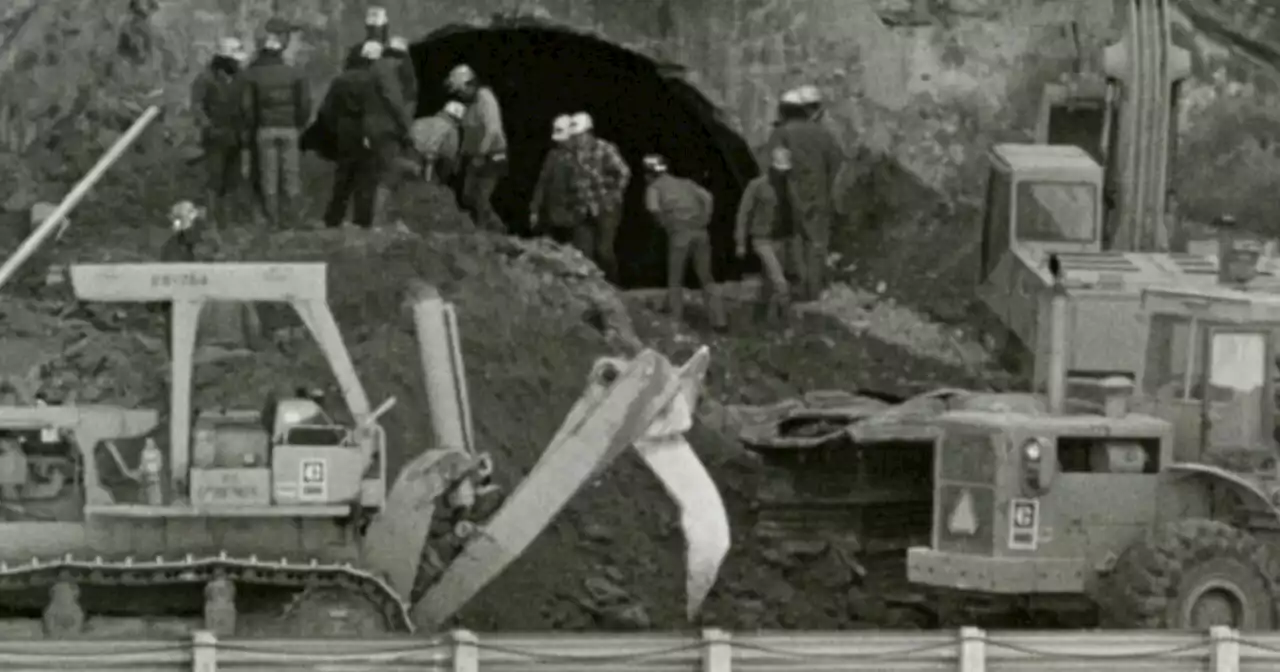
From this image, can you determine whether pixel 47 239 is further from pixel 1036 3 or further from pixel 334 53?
pixel 1036 3

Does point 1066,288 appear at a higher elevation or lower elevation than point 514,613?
higher

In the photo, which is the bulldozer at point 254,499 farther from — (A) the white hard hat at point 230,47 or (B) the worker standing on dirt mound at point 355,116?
(A) the white hard hat at point 230,47

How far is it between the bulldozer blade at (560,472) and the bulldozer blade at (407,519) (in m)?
0.15

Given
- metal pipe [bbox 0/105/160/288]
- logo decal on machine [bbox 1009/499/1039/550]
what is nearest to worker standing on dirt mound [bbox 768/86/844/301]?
logo decal on machine [bbox 1009/499/1039/550]

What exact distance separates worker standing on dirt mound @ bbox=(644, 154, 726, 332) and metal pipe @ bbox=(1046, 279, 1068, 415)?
51.6 inches

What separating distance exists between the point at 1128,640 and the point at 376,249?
3273mm

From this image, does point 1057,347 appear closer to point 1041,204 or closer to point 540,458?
point 1041,204

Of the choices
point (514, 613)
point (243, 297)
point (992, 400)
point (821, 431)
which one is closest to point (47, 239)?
point (243, 297)

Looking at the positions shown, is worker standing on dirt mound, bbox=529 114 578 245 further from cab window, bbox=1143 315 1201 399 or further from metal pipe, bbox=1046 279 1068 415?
cab window, bbox=1143 315 1201 399

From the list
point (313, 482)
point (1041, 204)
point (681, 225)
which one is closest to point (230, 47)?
point (313, 482)

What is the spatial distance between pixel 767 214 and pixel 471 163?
47.2 inches

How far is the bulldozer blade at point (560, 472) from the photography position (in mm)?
9781

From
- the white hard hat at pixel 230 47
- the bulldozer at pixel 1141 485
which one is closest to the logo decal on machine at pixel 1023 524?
the bulldozer at pixel 1141 485

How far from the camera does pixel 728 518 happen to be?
9.97 metres
